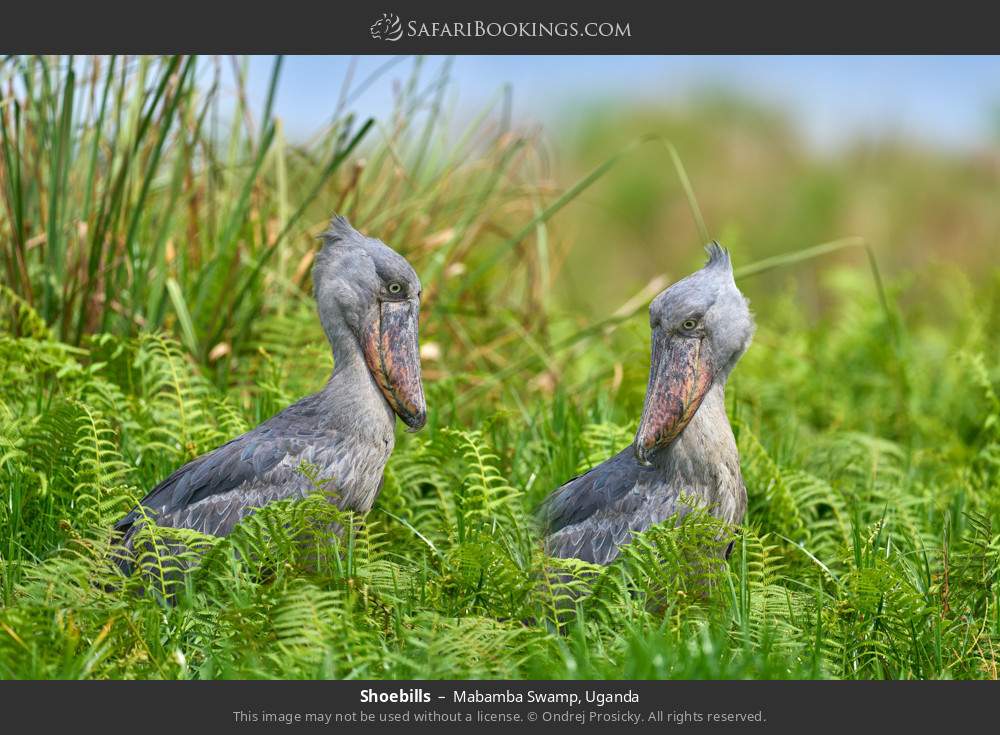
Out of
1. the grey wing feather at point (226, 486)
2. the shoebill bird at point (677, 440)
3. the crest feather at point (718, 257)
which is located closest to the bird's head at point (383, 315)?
the grey wing feather at point (226, 486)

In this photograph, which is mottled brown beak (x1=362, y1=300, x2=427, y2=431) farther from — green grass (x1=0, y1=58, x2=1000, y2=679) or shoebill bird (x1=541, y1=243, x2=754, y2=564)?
shoebill bird (x1=541, y1=243, x2=754, y2=564)

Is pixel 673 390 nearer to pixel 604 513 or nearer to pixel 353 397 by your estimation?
pixel 604 513

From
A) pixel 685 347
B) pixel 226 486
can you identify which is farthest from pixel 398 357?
pixel 685 347

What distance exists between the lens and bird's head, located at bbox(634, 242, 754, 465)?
14.5ft

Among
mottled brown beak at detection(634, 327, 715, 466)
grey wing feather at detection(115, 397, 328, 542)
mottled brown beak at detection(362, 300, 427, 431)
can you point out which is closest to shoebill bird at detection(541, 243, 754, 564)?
mottled brown beak at detection(634, 327, 715, 466)

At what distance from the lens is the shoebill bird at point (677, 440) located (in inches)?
174

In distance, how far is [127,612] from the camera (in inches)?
162

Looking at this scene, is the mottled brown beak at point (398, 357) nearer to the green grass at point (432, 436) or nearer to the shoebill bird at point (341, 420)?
the shoebill bird at point (341, 420)

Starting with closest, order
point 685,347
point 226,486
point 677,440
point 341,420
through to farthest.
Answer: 1. point 685,347
2. point 677,440
3. point 226,486
4. point 341,420

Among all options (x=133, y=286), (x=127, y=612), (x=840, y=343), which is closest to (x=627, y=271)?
(x=840, y=343)

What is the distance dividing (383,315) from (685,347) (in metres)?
1.29

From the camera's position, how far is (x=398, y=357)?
15.8ft

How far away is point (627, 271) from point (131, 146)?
31.0 ft

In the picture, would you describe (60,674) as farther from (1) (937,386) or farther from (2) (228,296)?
(1) (937,386)
